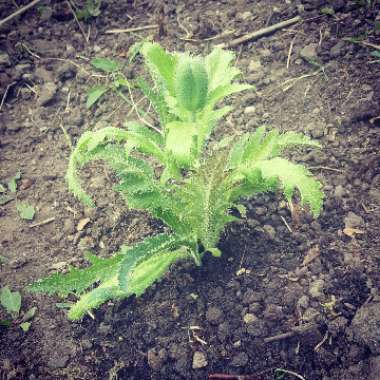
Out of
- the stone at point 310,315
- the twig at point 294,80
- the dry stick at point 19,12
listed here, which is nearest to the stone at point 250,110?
the twig at point 294,80

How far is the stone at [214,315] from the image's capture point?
1.65 m

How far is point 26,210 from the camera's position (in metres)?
2.03

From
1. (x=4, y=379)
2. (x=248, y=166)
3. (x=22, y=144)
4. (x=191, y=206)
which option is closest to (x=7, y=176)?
(x=22, y=144)

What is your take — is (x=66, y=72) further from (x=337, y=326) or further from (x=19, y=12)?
(x=337, y=326)

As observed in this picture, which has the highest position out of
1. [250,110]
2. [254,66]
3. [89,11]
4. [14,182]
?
[89,11]

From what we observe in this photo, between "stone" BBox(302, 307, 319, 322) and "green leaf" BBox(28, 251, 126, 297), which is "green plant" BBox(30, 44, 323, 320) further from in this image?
"stone" BBox(302, 307, 319, 322)

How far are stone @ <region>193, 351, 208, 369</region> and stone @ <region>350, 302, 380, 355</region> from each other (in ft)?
1.82

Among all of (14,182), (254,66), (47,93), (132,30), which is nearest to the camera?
(14,182)

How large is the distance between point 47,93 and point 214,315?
155cm

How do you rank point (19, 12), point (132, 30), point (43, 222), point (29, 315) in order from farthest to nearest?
point (19, 12) < point (132, 30) < point (43, 222) < point (29, 315)

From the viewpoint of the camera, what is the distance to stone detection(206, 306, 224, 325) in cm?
165

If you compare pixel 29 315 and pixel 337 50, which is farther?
pixel 337 50

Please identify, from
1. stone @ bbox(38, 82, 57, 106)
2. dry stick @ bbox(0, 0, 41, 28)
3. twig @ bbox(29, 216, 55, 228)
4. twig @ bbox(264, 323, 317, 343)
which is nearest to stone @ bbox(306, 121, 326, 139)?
twig @ bbox(264, 323, 317, 343)

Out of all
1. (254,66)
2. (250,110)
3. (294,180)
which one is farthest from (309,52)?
(294,180)
